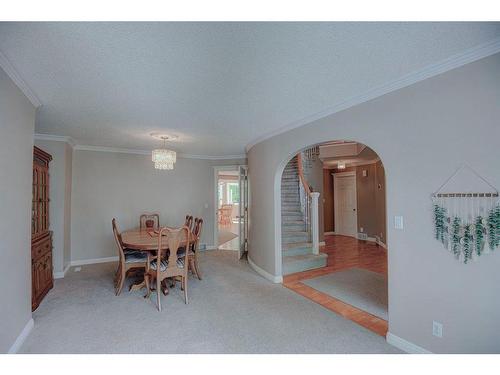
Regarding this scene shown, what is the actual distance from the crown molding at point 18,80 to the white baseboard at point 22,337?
7.51 ft

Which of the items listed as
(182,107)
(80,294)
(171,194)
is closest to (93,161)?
(171,194)

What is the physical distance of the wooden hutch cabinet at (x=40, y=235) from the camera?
294 centimetres

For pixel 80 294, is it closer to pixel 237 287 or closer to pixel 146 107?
pixel 237 287

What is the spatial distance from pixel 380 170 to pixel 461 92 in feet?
17.3

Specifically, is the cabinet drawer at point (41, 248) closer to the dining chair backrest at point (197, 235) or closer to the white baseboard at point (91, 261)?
the white baseboard at point (91, 261)

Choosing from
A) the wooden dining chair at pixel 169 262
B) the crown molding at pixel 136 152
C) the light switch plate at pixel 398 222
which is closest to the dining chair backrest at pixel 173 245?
the wooden dining chair at pixel 169 262

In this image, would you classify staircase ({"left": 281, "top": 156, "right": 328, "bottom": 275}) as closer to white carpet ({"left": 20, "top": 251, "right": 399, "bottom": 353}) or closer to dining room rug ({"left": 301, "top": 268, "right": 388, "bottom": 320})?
dining room rug ({"left": 301, "top": 268, "right": 388, "bottom": 320})

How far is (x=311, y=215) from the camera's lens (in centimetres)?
505

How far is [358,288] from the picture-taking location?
357 centimetres

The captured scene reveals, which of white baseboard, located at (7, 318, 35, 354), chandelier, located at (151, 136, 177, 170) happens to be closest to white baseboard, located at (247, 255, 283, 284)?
chandelier, located at (151, 136, 177, 170)

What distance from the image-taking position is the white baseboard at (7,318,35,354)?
205 cm

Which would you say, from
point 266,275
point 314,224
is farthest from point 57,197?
point 314,224

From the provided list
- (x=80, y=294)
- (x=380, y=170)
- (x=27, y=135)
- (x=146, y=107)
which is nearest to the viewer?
(x=27, y=135)

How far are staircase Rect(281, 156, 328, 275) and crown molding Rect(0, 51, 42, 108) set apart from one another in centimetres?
404
